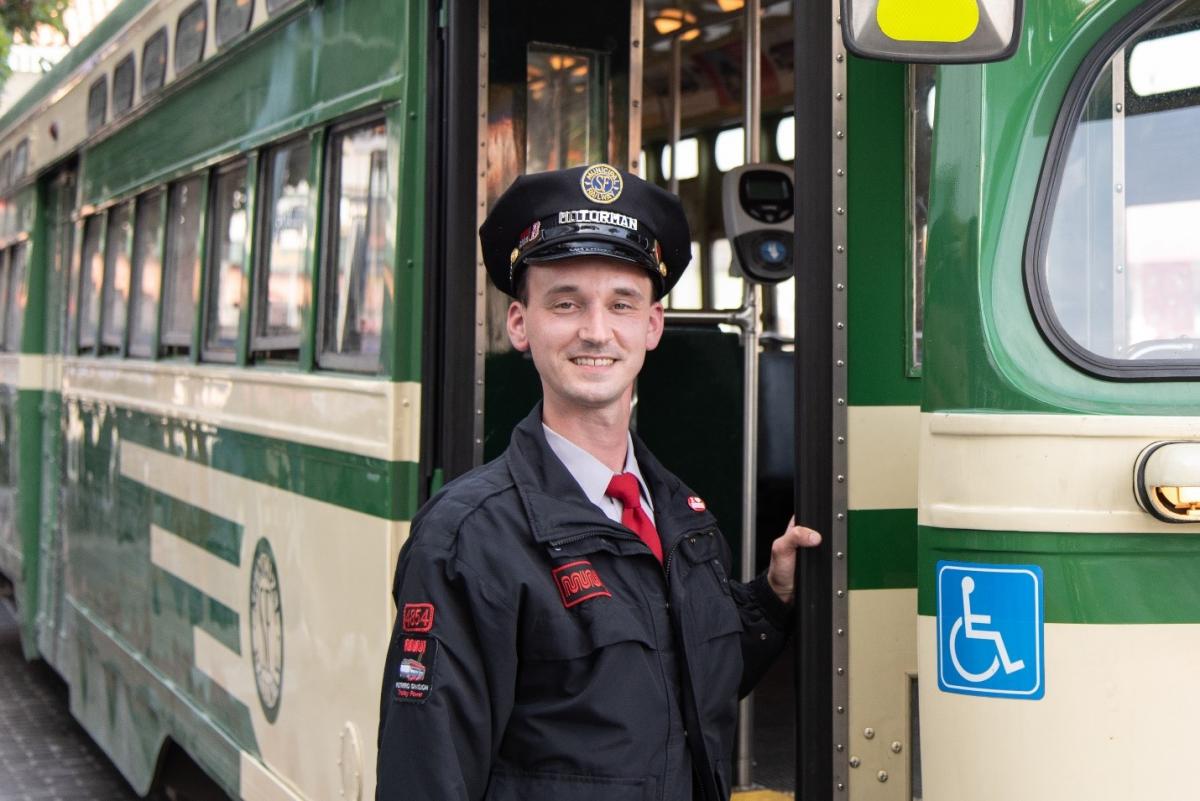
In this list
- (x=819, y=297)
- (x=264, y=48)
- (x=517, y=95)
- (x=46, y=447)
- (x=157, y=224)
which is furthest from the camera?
(x=46, y=447)

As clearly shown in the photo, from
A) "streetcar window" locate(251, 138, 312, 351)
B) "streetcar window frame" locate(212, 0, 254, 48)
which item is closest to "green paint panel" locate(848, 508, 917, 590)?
"streetcar window" locate(251, 138, 312, 351)

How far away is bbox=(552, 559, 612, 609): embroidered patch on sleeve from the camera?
6.77 feet

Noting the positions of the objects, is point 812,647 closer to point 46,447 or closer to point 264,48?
point 264,48

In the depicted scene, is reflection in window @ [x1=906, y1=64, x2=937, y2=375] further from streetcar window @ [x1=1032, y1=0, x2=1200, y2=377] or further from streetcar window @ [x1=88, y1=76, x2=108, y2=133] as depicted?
streetcar window @ [x1=88, y1=76, x2=108, y2=133]

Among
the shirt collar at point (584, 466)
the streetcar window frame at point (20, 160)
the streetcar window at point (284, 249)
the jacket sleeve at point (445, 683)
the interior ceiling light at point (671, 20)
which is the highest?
the interior ceiling light at point (671, 20)

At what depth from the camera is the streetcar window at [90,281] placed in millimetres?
6859

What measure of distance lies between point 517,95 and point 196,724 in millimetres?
2454

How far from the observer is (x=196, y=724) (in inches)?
197

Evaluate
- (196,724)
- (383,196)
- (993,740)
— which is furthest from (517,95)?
(196,724)

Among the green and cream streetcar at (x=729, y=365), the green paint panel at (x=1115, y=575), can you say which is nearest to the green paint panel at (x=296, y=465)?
the green and cream streetcar at (x=729, y=365)

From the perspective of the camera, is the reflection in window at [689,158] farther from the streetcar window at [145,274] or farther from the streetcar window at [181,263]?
the streetcar window at [181,263]

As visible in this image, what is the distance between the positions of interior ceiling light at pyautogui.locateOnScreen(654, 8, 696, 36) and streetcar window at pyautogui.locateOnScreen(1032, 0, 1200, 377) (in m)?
4.14

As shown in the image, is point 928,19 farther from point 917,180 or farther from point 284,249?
point 284,249

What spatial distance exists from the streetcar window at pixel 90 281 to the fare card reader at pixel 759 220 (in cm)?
357
